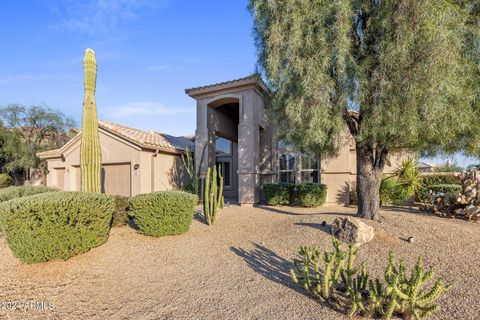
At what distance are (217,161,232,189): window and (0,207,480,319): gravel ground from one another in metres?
11.4

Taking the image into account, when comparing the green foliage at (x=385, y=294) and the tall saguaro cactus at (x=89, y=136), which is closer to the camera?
the green foliage at (x=385, y=294)

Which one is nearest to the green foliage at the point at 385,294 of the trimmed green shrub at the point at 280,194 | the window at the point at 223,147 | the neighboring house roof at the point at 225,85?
the trimmed green shrub at the point at 280,194

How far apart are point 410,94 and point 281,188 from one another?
8.04 m

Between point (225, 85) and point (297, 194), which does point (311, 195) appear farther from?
point (225, 85)

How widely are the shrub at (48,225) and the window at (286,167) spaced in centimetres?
1096

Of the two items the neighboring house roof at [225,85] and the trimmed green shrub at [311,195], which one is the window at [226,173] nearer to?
the neighboring house roof at [225,85]

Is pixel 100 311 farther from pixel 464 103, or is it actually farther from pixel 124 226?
pixel 464 103

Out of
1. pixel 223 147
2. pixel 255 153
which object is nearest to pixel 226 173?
pixel 223 147

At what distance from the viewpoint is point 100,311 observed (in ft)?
14.7

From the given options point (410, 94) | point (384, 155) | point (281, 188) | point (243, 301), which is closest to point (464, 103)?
point (410, 94)

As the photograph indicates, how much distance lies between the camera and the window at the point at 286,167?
51.6ft

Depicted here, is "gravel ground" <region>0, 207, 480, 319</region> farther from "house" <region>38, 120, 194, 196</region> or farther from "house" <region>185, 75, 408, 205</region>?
"house" <region>38, 120, 194, 196</region>

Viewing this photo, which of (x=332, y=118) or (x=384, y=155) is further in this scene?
(x=384, y=155)

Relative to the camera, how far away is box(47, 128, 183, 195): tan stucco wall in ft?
51.0
